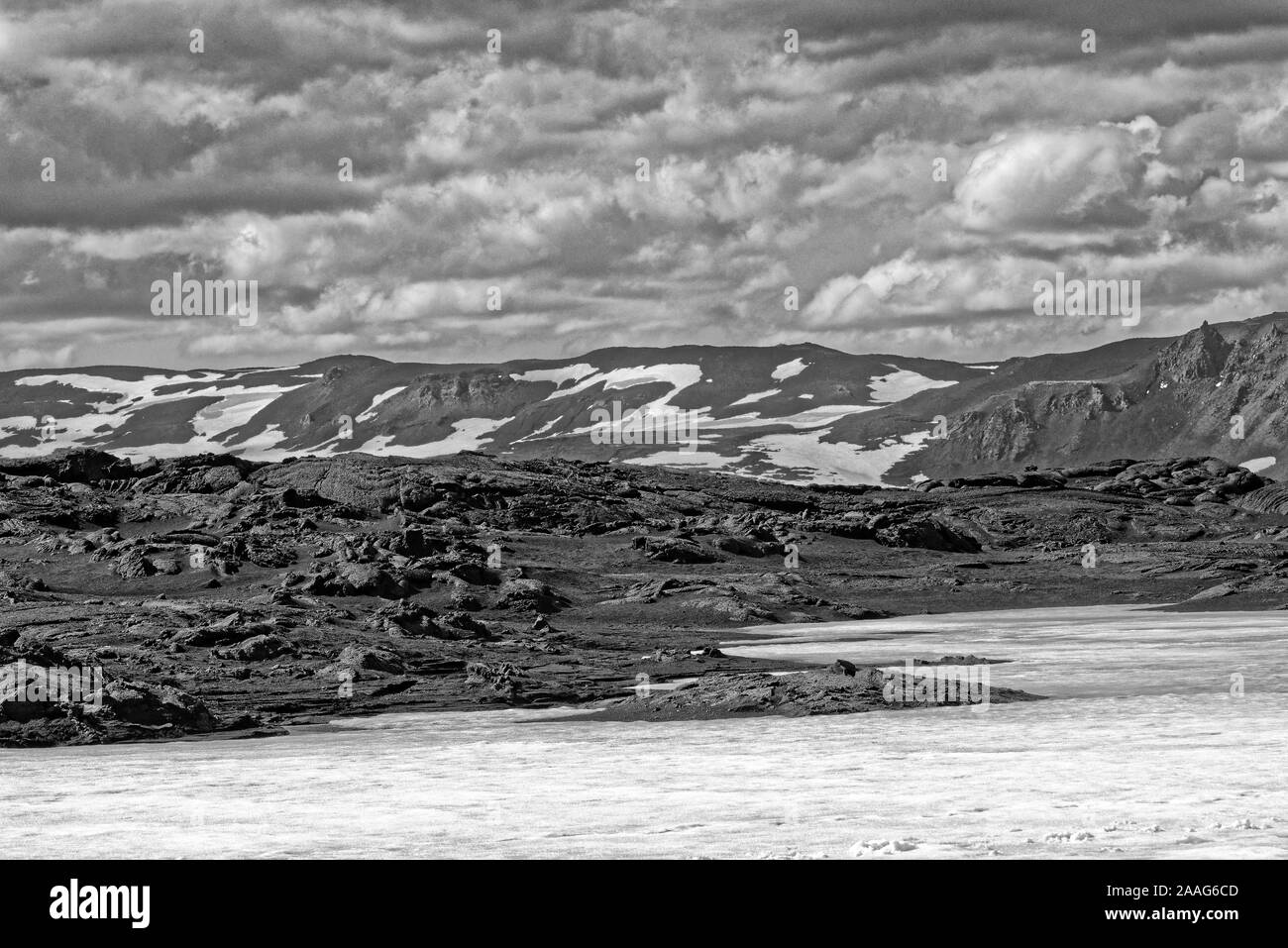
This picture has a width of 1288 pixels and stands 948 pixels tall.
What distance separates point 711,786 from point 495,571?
73.9 metres

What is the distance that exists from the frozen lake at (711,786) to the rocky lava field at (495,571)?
4691mm

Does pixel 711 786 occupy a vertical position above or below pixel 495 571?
above

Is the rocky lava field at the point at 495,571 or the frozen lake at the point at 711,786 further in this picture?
the rocky lava field at the point at 495,571

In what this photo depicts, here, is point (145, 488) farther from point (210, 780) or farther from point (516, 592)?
point (210, 780)

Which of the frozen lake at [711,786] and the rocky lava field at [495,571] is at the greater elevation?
the frozen lake at [711,786]

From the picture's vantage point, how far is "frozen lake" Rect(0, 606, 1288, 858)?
85.9 feet

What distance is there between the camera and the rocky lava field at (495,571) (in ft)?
184

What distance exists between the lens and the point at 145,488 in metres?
149

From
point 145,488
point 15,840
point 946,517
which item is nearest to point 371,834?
point 15,840

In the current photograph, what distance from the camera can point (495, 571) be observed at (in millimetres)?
106938

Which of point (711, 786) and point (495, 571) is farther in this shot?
point (495, 571)

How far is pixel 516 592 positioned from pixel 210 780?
2514 inches

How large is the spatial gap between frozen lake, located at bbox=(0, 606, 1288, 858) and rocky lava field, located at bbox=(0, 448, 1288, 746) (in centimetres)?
469
